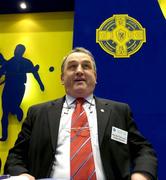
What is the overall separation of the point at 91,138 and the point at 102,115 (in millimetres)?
172

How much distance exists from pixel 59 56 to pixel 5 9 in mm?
1105

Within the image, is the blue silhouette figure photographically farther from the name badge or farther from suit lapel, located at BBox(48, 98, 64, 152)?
the name badge

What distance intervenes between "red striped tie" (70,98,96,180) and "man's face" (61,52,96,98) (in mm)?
146

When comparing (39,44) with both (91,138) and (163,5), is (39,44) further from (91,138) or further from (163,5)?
(91,138)

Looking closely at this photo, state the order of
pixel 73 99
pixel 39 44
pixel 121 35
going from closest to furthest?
pixel 73 99, pixel 121 35, pixel 39 44

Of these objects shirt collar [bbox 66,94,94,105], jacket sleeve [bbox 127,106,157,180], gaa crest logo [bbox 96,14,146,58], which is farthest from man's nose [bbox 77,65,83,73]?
gaa crest logo [bbox 96,14,146,58]

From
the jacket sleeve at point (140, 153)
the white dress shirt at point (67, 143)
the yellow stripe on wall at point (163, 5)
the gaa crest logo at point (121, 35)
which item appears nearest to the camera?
the jacket sleeve at point (140, 153)

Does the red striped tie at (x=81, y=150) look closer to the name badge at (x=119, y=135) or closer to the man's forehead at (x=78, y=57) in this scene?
the name badge at (x=119, y=135)

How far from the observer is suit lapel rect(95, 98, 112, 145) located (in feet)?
5.79

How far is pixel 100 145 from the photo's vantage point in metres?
1.72

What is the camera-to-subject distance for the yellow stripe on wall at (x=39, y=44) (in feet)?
14.2

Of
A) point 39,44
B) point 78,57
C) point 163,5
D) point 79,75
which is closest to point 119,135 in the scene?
point 79,75

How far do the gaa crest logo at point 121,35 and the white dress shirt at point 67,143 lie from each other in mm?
1765

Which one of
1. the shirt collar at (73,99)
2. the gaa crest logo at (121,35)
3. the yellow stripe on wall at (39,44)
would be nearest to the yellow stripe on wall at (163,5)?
the gaa crest logo at (121,35)
